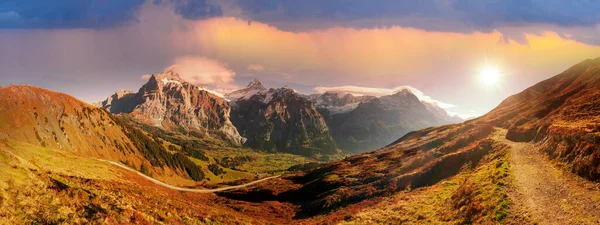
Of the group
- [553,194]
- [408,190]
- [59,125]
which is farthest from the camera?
[59,125]

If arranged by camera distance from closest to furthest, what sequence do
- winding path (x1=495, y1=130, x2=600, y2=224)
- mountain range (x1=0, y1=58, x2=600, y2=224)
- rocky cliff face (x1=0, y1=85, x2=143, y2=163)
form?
mountain range (x1=0, y1=58, x2=600, y2=224)
winding path (x1=495, y1=130, x2=600, y2=224)
rocky cliff face (x1=0, y1=85, x2=143, y2=163)

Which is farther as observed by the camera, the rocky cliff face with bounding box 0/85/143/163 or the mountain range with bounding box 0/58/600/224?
the rocky cliff face with bounding box 0/85/143/163

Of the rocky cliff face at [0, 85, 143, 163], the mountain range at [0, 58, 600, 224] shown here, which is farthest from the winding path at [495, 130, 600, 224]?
the rocky cliff face at [0, 85, 143, 163]

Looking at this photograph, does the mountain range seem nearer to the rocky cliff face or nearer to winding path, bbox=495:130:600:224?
winding path, bbox=495:130:600:224

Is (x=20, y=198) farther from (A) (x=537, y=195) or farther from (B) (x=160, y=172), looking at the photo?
(B) (x=160, y=172)

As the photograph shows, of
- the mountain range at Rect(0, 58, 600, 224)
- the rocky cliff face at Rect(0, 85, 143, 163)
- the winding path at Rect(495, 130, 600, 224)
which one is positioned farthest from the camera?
the rocky cliff face at Rect(0, 85, 143, 163)

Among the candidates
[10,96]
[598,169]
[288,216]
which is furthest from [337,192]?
[10,96]

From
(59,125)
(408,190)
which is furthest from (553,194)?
(59,125)

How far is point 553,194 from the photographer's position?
30.2 metres

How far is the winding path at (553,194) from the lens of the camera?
25.2m

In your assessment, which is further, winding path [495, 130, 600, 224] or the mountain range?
winding path [495, 130, 600, 224]

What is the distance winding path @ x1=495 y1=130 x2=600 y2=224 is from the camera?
2522 centimetres

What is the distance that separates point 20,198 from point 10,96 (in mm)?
159207

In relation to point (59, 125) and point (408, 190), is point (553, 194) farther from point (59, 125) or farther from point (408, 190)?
point (59, 125)
